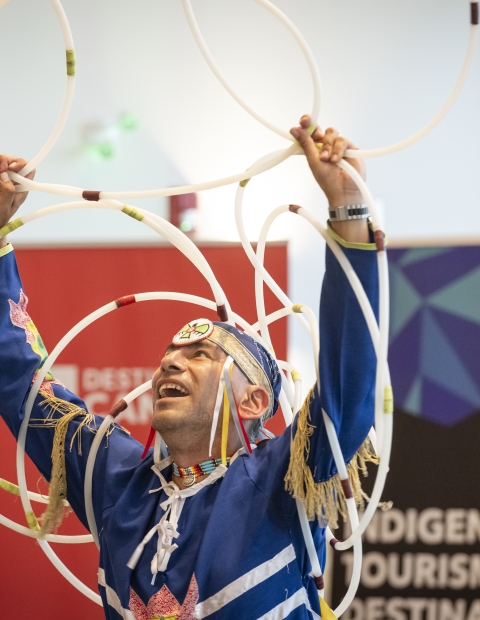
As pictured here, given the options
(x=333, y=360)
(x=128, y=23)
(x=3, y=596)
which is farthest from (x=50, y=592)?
(x=128, y=23)

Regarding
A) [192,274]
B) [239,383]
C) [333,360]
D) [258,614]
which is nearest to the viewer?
[333,360]

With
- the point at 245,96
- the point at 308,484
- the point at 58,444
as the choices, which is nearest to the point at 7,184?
the point at 58,444

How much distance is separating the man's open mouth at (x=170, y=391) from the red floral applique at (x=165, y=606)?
39 cm

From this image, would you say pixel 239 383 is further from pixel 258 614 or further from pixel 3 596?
pixel 3 596

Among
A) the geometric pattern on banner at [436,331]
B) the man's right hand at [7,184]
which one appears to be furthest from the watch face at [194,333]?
the geometric pattern on banner at [436,331]

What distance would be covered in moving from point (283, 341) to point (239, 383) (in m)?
0.72

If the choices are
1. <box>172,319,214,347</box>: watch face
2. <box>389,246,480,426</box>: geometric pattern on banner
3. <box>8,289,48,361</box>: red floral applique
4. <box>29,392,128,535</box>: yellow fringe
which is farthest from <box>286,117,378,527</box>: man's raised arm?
<box>389,246,480,426</box>: geometric pattern on banner

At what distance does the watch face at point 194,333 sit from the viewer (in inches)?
69.7

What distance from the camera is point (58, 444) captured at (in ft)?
6.06

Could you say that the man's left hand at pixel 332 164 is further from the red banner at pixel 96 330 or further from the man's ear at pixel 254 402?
the red banner at pixel 96 330

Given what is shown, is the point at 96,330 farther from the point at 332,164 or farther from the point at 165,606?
the point at 332,164

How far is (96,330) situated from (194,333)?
83cm

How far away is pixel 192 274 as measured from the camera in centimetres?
253

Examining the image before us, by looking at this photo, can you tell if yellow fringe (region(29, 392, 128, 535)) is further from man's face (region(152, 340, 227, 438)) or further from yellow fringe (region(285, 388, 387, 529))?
yellow fringe (region(285, 388, 387, 529))
